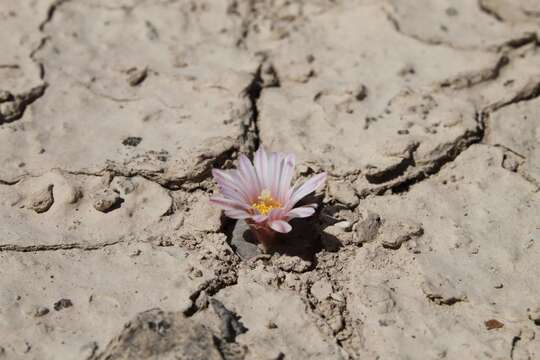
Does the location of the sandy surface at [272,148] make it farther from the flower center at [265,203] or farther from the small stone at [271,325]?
the flower center at [265,203]

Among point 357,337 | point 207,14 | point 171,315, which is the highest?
point 207,14

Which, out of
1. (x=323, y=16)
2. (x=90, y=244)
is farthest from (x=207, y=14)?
(x=90, y=244)

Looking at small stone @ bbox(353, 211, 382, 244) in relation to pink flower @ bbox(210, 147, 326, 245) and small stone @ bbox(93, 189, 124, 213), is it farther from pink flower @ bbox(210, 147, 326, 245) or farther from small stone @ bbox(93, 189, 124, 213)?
small stone @ bbox(93, 189, 124, 213)

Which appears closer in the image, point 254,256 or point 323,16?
point 254,256

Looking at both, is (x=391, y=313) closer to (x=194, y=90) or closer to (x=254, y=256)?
(x=254, y=256)

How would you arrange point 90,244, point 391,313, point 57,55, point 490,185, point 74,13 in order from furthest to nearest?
point 74,13
point 57,55
point 490,185
point 90,244
point 391,313

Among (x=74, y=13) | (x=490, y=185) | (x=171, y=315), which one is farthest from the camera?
(x=74, y=13)

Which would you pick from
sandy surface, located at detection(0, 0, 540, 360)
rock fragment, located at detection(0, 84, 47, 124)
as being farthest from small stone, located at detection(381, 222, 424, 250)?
rock fragment, located at detection(0, 84, 47, 124)
